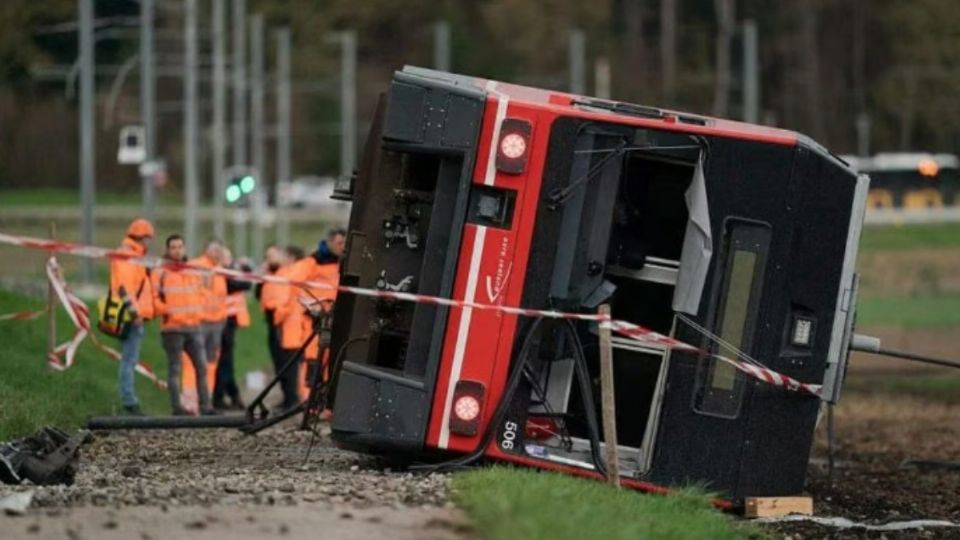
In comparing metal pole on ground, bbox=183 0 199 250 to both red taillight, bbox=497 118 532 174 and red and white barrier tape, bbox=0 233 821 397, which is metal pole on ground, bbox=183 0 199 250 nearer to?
red and white barrier tape, bbox=0 233 821 397

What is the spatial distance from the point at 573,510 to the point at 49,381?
1172 centimetres

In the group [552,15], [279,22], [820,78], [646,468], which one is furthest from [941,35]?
[646,468]

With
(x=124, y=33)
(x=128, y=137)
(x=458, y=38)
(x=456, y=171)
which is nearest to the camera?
(x=456, y=171)

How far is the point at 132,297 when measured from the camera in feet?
79.8

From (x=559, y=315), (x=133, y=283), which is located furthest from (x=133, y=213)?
(x=559, y=315)

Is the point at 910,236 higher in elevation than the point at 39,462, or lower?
higher

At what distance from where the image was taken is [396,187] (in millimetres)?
17250

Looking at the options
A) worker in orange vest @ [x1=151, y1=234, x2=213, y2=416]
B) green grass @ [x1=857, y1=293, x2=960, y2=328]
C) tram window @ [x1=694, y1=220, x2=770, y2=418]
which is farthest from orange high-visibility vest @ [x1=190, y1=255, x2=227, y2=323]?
green grass @ [x1=857, y1=293, x2=960, y2=328]

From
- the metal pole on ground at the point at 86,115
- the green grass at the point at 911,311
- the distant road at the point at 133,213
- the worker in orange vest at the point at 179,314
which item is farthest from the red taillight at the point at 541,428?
the green grass at the point at 911,311

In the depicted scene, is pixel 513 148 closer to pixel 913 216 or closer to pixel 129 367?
pixel 129 367

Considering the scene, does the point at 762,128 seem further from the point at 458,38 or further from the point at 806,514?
the point at 458,38

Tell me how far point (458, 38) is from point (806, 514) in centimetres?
8900

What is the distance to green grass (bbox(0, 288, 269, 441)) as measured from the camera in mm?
21156

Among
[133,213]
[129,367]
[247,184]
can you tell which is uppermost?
[247,184]
